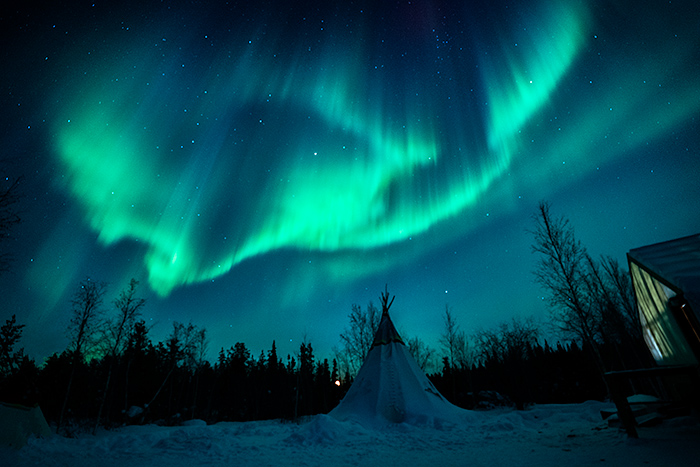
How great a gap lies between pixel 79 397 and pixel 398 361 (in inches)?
1069

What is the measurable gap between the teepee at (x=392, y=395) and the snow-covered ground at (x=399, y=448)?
1.29 metres

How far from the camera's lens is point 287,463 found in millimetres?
6547

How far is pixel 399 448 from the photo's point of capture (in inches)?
318

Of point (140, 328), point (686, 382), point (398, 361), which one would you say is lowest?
point (686, 382)

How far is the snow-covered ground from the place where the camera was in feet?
16.2

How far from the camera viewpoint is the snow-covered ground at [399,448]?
4.93 meters

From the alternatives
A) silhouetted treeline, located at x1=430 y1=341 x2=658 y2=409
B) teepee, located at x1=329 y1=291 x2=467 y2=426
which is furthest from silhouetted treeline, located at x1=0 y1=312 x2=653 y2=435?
teepee, located at x1=329 y1=291 x2=467 y2=426

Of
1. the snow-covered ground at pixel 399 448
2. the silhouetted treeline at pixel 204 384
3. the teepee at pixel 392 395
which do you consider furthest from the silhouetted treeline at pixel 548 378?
the snow-covered ground at pixel 399 448

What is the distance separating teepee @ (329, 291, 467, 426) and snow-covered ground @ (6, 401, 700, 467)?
1.29m

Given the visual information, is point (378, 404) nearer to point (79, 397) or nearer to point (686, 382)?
point (686, 382)

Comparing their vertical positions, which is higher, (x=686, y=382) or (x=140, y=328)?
(x=140, y=328)

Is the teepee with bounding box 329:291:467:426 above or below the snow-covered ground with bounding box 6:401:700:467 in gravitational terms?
above

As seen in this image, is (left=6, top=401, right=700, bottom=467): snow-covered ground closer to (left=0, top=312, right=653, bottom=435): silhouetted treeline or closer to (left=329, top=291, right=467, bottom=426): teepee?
(left=329, top=291, right=467, bottom=426): teepee

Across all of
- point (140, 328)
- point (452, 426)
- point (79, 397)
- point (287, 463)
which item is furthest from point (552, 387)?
point (79, 397)
